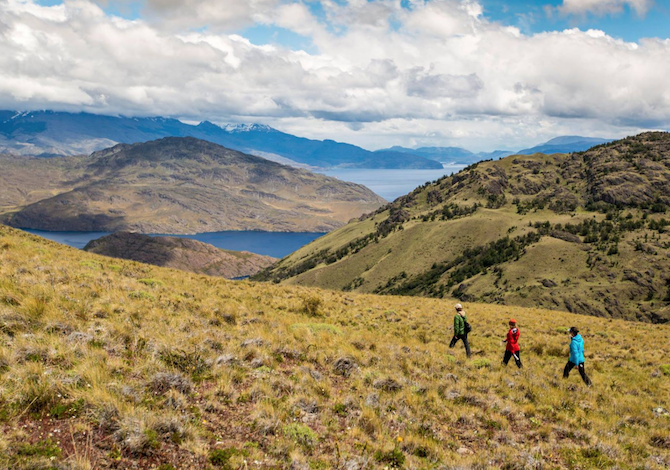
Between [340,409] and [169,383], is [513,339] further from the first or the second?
[169,383]

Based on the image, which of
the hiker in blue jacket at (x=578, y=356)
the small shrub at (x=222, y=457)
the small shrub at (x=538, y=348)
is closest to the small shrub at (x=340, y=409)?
the small shrub at (x=222, y=457)

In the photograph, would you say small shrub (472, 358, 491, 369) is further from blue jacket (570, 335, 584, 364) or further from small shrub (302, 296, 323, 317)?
small shrub (302, 296, 323, 317)

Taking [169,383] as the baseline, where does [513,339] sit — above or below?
above

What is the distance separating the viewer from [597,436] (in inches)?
399

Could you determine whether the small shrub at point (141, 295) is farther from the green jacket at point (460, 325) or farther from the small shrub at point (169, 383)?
the green jacket at point (460, 325)

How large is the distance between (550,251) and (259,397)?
11937 centimetres

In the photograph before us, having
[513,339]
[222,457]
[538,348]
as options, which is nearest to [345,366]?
[222,457]

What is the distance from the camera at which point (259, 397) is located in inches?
373

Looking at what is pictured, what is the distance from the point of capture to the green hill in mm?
86562

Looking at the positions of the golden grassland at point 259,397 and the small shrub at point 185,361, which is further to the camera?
the small shrub at point 185,361

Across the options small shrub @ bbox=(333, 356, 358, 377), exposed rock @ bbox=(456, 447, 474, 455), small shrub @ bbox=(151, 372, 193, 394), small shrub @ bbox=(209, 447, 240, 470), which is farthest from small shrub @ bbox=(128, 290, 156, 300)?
exposed rock @ bbox=(456, 447, 474, 455)

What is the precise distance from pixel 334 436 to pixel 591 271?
357 feet

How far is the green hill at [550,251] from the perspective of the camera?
86562mm

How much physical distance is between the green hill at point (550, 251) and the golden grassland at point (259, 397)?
82087 millimetres
